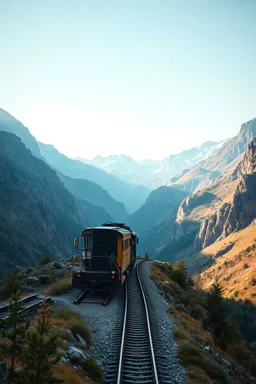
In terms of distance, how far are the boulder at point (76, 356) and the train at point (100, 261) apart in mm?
9183

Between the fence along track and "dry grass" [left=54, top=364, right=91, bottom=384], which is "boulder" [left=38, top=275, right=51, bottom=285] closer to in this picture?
the fence along track

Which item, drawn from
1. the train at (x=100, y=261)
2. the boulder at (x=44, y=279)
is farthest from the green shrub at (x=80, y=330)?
the boulder at (x=44, y=279)

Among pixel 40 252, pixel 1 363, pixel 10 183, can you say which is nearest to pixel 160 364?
pixel 1 363

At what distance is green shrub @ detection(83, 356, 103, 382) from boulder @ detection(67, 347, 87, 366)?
0.51 ft

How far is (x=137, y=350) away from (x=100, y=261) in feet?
31.1

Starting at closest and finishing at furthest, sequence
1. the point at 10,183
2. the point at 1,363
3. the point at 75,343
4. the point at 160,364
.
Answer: the point at 1,363 → the point at 160,364 → the point at 75,343 → the point at 10,183

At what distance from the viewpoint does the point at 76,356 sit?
974cm

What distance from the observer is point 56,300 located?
1716cm

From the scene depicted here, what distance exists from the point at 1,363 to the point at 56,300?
402 inches

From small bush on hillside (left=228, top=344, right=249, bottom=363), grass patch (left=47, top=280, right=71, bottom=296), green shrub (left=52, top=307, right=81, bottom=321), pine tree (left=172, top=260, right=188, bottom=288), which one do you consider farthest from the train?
pine tree (left=172, top=260, right=188, bottom=288)

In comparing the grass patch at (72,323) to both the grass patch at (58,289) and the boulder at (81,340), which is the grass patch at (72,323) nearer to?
the boulder at (81,340)

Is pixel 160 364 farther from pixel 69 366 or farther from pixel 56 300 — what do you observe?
pixel 56 300

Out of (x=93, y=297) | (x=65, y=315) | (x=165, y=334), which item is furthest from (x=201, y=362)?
(x=93, y=297)

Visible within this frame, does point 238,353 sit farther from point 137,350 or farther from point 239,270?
point 239,270
